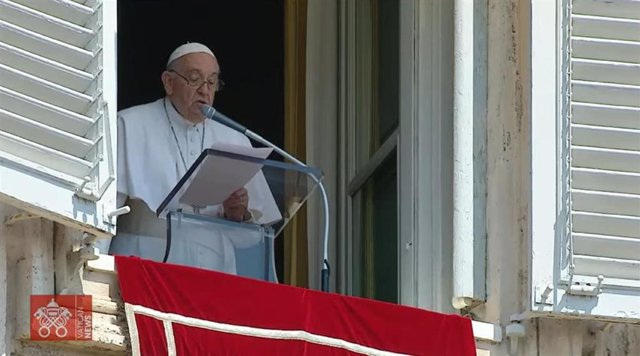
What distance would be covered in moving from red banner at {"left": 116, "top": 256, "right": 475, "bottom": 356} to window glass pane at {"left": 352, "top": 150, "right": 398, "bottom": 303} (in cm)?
85

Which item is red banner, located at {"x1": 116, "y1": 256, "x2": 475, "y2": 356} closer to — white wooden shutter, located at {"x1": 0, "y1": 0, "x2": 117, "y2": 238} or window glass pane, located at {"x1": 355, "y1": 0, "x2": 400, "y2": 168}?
white wooden shutter, located at {"x1": 0, "y1": 0, "x2": 117, "y2": 238}

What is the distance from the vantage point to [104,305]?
777 cm

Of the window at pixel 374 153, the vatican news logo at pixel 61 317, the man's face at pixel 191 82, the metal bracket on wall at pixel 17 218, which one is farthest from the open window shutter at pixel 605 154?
the metal bracket on wall at pixel 17 218

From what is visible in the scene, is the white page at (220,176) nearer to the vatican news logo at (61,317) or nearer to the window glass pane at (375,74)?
the vatican news logo at (61,317)

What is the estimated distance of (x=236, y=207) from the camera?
8.41 m

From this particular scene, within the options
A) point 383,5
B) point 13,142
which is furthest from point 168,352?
point 383,5

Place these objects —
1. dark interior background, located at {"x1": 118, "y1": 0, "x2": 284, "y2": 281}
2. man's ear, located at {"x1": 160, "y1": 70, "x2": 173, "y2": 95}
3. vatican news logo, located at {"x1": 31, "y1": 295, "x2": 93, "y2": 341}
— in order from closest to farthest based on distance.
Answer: vatican news logo, located at {"x1": 31, "y1": 295, "x2": 93, "y2": 341} → man's ear, located at {"x1": 160, "y1": 70, "x2": 173, "y2": 95} → dark interior background, located at {"x1": 118, "y1": 0, "x2": 284, "y2": 281}

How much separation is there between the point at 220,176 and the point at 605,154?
1.10m

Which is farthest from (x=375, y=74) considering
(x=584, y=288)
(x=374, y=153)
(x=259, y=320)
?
(x=259, y=320)

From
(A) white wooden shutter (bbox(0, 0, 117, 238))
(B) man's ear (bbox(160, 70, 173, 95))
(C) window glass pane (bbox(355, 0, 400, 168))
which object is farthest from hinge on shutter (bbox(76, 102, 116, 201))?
(C) window glass pane (bbox(355, 0, 400, 168))

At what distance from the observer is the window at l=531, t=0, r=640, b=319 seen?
8.27 metres

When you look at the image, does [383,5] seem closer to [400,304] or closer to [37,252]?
[400,304]

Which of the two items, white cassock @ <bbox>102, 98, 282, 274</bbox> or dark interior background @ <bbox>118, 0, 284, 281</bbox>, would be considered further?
dark interior background @ <bbox>118, 0, 284, 281</bbox>

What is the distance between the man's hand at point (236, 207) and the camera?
8.38 metres
